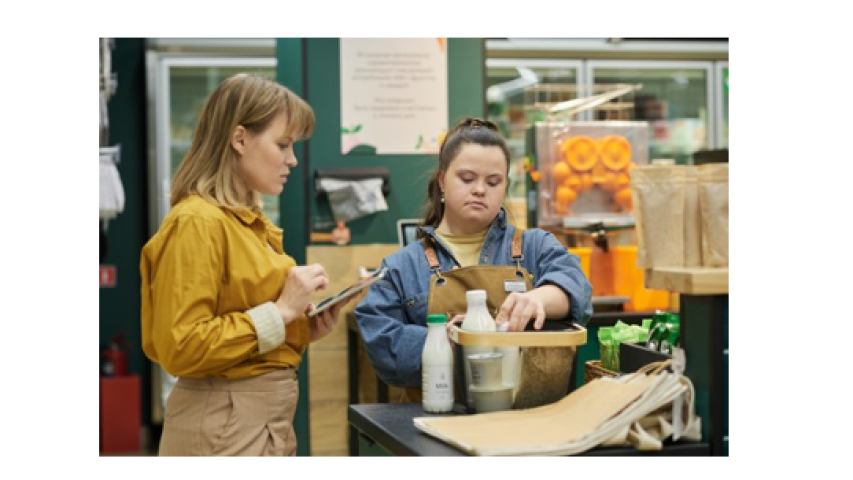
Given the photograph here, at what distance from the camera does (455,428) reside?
170 cm

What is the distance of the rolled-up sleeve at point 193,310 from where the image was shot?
75.3 inches

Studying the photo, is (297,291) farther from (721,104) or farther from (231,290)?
(721,104)

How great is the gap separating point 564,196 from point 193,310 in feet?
9.34

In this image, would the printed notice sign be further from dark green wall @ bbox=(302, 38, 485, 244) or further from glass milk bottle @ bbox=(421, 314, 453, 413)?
glass milk bottle @ bbox=(421, 314, 453, 413)

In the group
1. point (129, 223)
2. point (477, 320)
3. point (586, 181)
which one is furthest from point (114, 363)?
point (477, 320)

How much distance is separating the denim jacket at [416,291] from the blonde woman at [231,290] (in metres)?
0.12

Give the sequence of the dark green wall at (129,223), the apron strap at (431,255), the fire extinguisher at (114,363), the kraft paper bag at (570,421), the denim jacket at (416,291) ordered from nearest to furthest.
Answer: the kraft paper bag at (570,421) < the denim jacket at (416,291) < the apron strap at (431,255) < the fire extinguisher at (114,363) < the dark green wall at (129,223)

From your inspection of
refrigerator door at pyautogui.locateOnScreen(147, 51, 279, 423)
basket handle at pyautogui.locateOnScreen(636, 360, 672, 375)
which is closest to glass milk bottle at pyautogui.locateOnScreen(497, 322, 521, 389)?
basket handle at pyautogui.locateOnScreen(636, 360, 672, 375)

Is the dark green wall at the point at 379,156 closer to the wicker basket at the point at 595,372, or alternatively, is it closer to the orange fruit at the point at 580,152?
the orange fruit at the point at 580,152

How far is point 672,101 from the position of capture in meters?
6.52

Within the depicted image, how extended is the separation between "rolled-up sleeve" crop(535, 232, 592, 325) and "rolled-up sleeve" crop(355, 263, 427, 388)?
1.03 feet

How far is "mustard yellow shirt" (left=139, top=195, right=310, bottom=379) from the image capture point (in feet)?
6.30

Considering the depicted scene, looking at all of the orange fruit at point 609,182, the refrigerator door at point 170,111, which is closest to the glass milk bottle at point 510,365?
the orange fruit at point 609,182

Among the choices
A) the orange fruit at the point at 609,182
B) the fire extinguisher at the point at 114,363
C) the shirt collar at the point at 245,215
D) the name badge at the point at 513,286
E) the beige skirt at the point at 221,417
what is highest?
the orange fruit at the point at 609,182
